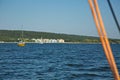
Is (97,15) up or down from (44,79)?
up

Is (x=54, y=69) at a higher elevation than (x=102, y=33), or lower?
lower

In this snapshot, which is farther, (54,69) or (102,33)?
(54,69)

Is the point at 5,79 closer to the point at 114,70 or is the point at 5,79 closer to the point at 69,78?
the point at 69,78

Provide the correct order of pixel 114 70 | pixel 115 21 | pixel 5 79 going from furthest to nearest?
pixel 5 79
pixel 115 21
pixel 114 70

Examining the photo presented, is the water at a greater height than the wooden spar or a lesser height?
lesser

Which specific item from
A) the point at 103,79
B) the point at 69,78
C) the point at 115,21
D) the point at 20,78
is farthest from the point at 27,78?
the point at 115,21

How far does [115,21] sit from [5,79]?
85.1 feet

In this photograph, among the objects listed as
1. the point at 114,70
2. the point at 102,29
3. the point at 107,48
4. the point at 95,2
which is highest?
the point at 95,2

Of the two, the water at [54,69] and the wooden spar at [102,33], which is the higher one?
the wooden spar at [102,33]

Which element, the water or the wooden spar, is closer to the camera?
the wooden spar

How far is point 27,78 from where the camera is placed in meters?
29.3

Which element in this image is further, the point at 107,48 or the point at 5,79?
the point at 5,79

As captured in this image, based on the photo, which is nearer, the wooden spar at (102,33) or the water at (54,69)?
the wooden spar at (102,33)

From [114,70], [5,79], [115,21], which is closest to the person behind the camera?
[114,70]
